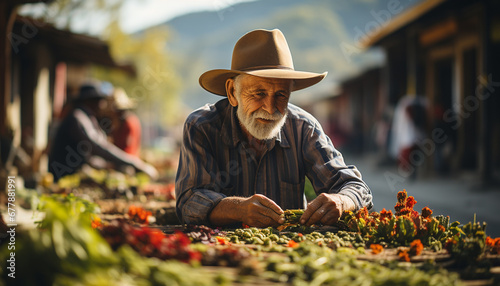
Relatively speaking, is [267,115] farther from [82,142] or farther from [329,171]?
[82,142]

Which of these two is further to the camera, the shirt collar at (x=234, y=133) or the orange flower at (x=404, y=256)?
the shirt collar at (x=234, y=133)

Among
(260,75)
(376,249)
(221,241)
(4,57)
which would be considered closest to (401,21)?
(4,57)

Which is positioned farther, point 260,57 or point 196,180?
point 260,57

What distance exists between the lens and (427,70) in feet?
43.8

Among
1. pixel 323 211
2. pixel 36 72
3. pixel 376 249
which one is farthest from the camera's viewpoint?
pixel 36 72

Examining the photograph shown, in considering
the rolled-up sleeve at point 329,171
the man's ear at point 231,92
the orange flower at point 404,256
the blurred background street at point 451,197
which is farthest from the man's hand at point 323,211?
the blurred background street at point 451,197

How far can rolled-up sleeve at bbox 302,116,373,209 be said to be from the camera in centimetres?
285

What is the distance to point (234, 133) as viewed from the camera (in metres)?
3.19

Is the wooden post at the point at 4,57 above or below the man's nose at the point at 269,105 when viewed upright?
A: above

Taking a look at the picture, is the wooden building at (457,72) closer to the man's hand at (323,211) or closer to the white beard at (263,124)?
the white beard at (263,124)

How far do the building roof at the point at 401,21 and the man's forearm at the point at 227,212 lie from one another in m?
7.72

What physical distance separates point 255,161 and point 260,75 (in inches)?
25.5

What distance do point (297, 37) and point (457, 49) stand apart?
481 ft

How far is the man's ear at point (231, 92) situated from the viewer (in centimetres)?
322
